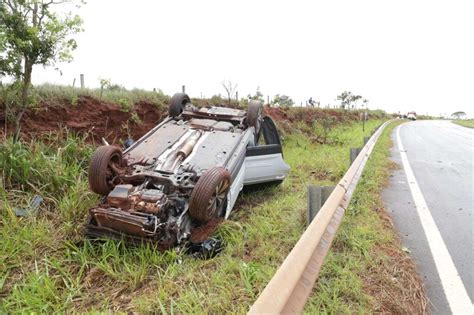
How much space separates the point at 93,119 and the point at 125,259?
497 centimetres

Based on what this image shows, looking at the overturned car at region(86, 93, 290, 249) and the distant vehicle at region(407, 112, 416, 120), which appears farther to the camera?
the distant vehicle at region(407, 112, 416, 120)

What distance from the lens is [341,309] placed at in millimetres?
2371

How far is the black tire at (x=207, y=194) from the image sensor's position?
3869 millimetres

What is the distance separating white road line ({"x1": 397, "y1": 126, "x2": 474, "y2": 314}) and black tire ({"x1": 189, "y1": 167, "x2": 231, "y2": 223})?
2221mm

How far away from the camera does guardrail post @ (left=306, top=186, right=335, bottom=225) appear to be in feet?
10.8

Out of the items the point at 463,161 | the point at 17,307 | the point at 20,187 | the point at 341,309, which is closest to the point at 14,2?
the point at 20,187

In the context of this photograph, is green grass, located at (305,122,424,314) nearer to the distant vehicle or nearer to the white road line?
the white road line

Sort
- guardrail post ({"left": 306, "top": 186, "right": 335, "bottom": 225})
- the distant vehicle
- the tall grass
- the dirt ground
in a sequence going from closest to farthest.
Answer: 1. guardrail post ({"left": 306, "top": 186, "right": 335, "bottom": 225})
2. the dirt ground
3. the tall grass
4. the distant vehicle

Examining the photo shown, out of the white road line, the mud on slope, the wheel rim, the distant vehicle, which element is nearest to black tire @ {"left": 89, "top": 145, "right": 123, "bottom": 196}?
the wheel rim

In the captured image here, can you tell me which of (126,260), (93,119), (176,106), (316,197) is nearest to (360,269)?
(316,197)

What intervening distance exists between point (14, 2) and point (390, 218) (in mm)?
5975

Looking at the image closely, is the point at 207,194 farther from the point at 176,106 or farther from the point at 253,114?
the point at 176,106

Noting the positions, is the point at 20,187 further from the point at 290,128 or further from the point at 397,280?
the point at 290,128

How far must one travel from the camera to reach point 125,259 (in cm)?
362
